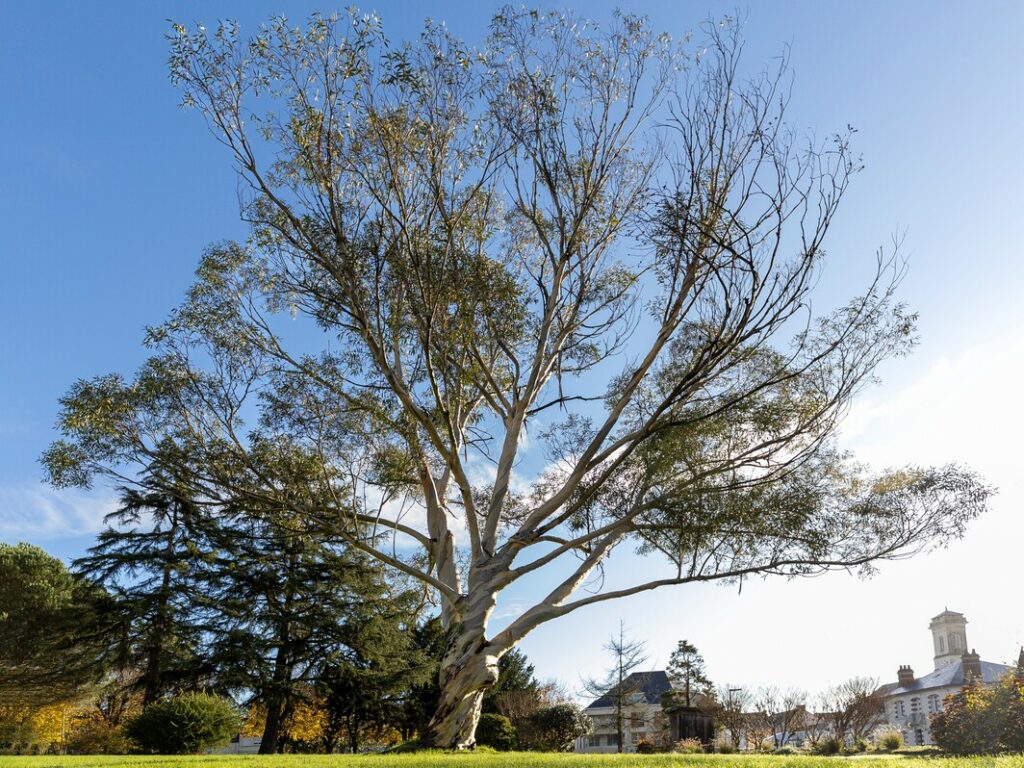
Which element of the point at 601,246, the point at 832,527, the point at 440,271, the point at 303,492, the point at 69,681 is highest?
the point at 601,246

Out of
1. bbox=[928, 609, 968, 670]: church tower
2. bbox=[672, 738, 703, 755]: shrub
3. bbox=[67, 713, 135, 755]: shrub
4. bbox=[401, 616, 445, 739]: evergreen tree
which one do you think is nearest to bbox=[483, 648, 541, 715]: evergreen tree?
bbox=[401, 616, 445, 739]: evergreen tree

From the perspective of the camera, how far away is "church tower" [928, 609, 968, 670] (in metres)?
61.3

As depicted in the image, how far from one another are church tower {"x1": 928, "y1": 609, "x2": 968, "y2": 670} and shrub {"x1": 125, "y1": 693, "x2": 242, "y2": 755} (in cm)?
6194

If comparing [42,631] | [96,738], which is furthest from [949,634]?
[42,631]

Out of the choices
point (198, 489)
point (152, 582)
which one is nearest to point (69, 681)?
point (152, 582)

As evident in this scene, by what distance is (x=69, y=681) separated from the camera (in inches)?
996

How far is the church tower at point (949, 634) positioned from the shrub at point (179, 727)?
203ft

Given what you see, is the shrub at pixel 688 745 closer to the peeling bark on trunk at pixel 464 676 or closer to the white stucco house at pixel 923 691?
the peeling bark on trunk at pixel 464 676

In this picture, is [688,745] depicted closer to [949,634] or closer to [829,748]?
[829,748]

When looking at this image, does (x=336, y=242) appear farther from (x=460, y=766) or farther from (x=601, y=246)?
(x=460, y=766)

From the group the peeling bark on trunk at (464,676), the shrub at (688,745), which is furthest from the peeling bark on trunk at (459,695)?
the shrub at (688,745)

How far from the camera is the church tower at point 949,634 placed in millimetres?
61281

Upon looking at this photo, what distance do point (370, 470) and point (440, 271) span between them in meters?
4.88

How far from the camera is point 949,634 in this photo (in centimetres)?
6216
